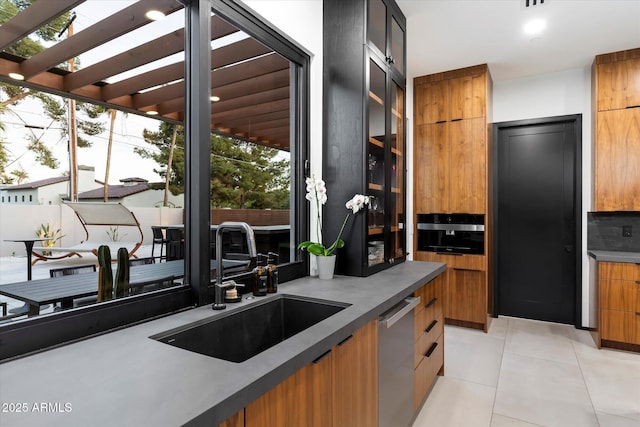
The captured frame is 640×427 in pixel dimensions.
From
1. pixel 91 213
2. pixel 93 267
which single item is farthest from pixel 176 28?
pixel 93 267

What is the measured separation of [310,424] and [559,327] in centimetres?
404

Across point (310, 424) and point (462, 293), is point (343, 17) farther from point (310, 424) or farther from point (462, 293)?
point (462, 293)

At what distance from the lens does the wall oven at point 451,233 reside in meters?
3.91

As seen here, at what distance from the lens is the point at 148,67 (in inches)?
58.0

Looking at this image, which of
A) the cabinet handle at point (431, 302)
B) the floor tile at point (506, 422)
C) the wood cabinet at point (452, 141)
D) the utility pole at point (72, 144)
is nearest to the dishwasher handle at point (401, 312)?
the cabinet handle at point (431, 302)

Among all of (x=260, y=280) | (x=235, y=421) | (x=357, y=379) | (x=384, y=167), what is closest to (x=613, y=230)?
(x=384, y=167)

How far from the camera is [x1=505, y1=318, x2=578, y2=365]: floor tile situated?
3260 mm

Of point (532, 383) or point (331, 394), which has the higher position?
point (331, 394)

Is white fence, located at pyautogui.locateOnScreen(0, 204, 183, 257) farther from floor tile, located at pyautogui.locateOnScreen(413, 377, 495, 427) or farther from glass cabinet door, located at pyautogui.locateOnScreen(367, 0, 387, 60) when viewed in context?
floor tile, located at pyautogui.locateOnScreen(413, 377, 495, 427)

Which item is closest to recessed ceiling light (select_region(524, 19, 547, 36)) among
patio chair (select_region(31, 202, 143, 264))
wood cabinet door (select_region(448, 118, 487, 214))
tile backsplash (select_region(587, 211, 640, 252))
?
wood cabinet door (select_region(448, 118, 487, 214))

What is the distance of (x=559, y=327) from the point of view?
3.99 meters

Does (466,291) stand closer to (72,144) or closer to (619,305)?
(619,305)

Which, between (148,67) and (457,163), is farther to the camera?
(457,163)

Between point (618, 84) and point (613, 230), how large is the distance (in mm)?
1479
